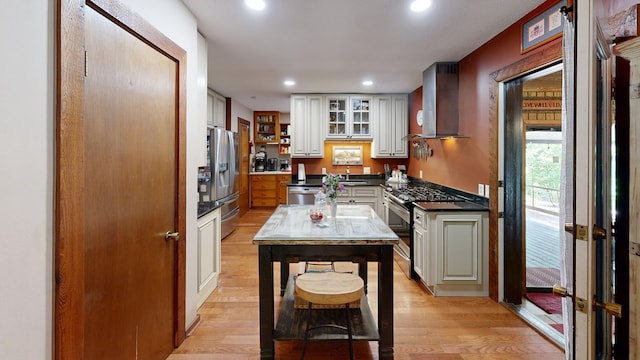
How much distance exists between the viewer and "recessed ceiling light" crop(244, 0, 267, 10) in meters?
2.32

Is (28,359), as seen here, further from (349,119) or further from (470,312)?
(349,119)

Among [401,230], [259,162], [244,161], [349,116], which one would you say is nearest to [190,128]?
[349,116]

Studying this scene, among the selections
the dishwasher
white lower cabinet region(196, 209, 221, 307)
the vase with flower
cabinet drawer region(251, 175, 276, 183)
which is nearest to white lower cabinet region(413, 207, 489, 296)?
the vase with flower

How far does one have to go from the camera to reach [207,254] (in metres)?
2.99

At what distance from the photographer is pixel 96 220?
1451mm

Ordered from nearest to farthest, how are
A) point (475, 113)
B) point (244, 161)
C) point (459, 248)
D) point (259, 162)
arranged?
point (459, 248), point (475, 113), point (244, 161), point (259, 162)

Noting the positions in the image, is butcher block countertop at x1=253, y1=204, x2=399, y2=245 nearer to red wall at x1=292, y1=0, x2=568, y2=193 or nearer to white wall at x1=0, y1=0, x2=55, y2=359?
white wall at x1=0, y1=0, x2=55, y2=359

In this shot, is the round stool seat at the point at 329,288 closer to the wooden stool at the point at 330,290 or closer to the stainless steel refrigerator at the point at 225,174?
the wooden stool at the point at 330,290

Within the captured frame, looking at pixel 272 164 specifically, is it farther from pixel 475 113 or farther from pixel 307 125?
pixel 475 113

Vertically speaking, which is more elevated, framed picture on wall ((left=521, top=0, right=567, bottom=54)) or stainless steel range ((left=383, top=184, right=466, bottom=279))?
framed picture on wall ((left=521, top=0, right=567, bottom=54))

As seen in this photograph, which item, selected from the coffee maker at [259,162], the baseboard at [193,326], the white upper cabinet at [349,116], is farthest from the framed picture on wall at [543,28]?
the coffee maker at [259,162]

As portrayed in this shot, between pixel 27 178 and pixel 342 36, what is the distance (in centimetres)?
262

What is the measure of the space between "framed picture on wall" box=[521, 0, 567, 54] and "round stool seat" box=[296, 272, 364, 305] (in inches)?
86.7

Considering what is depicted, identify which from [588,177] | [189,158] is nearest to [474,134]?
[588,177]
